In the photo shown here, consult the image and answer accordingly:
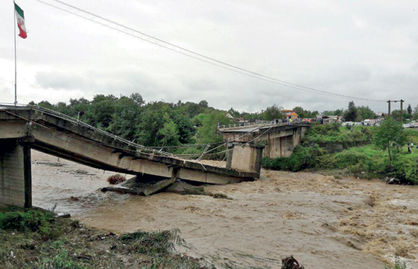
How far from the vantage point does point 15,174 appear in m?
15.9

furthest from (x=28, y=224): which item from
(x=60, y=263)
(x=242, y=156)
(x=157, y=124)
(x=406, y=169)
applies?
(x=157, y=124)

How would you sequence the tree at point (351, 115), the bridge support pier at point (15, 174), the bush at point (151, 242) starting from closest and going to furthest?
the bush at point (151, 242) < the bridge support pier at point (15, 174) < the tree at point (351, 115)

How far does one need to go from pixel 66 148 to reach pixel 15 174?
9.53ft

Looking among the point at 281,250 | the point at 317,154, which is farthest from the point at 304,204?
the point at 317,154

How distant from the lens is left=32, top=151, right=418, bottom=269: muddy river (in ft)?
37.9

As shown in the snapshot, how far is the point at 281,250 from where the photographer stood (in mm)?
11969

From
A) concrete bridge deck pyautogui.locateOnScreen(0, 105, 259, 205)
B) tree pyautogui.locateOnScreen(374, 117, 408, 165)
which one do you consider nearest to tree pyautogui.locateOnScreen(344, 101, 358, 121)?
tree pyautogui.locateOnScreen(374, 117, 408, 165)

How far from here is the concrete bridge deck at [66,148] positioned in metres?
15.8

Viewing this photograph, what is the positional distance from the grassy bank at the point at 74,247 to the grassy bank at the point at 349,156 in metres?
27.6

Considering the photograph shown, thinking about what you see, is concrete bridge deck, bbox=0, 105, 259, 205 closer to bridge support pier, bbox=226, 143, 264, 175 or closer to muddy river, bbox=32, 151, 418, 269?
muddy river, bbox=32, 151, 418, 269

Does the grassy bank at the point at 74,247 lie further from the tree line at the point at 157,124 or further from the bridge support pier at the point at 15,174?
the tree line at the point at 157,124

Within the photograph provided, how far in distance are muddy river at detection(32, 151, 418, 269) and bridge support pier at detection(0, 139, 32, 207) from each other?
2115 mm

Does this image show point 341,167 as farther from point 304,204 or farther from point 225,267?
point 225,267

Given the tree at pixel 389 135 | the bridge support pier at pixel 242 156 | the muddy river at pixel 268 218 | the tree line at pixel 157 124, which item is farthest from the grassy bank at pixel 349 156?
the tree line at pixel 157 124
